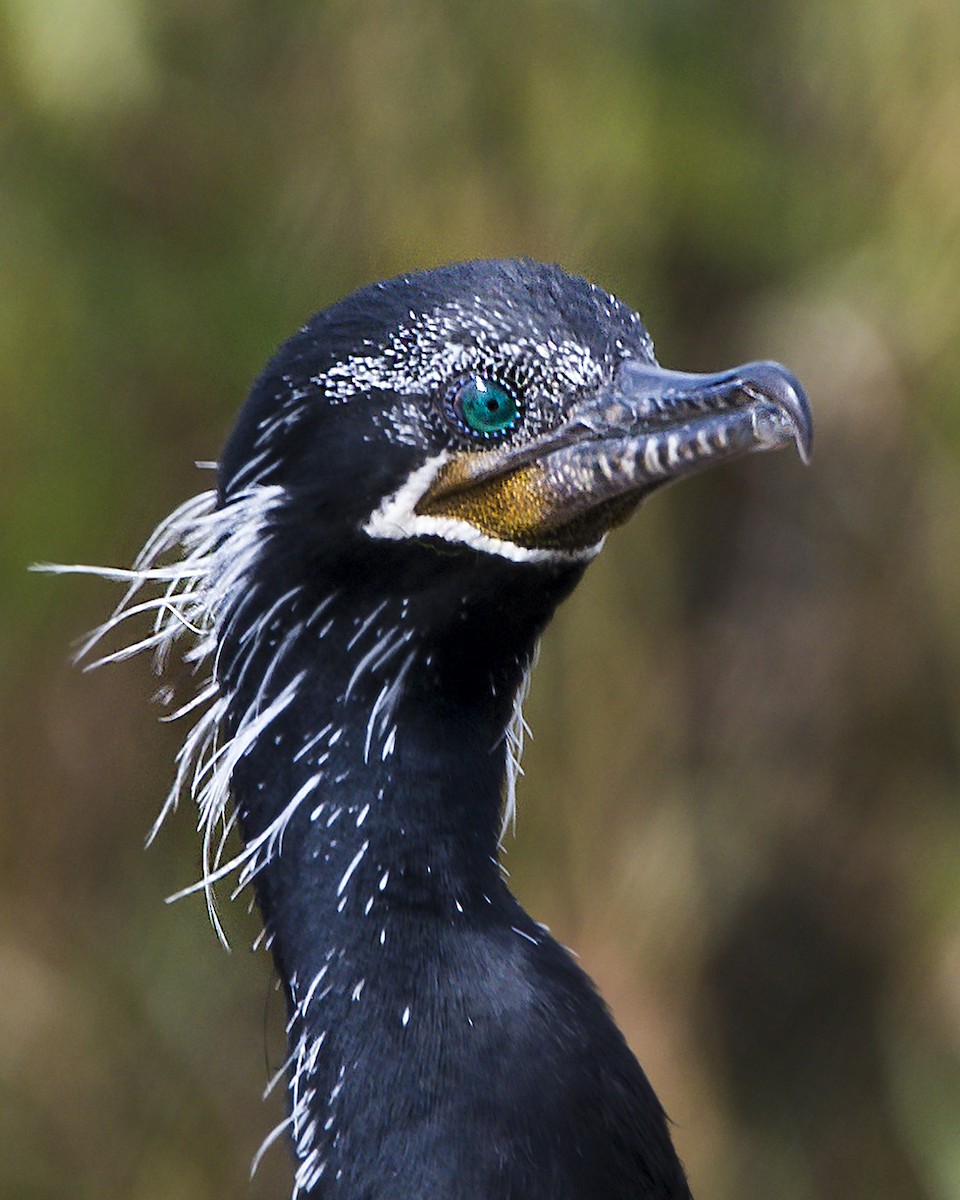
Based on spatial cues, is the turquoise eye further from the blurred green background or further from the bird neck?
the blurred green background

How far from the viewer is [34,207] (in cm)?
503

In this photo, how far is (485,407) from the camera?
95.3 inches

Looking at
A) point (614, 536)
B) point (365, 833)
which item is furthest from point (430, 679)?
point (614, 536)

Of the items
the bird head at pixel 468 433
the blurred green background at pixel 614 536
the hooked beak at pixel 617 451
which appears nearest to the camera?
the hooked beak at pixel 617 451

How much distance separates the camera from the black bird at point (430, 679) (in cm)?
235

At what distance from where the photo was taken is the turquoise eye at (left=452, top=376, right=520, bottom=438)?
7.92ft

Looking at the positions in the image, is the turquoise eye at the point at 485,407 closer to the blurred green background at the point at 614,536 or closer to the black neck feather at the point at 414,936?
the black neck feather at the point at 414,936

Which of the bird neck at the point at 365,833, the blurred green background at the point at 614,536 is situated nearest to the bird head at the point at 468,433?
the bird neck at the point at 365,833

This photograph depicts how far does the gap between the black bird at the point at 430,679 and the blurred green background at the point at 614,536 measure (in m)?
2.31

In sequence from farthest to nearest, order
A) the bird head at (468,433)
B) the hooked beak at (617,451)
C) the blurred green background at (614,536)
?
1. the blurred green background at (614,536)
2. the bird head at (468,433)
3. the hooked beak at (617,451)

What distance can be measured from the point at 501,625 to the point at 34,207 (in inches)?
124

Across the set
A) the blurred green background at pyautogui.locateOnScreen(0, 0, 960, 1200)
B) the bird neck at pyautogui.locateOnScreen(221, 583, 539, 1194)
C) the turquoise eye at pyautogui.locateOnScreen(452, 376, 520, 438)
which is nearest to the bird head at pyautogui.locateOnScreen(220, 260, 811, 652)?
the turquoise eye at pyautogui.locateOnScreen(452, 376, 520, 438)

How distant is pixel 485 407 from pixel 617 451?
21 cm

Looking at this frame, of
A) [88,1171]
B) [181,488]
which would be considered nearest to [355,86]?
[181,488]
